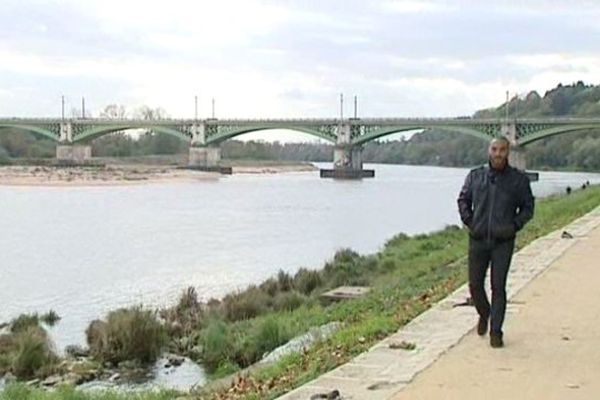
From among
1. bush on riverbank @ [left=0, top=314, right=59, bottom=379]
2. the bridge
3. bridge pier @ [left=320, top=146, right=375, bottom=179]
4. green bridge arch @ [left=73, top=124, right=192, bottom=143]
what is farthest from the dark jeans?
green bridge arch @ [left=73, top=124, right=192, bottom=143]

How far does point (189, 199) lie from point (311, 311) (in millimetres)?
52706

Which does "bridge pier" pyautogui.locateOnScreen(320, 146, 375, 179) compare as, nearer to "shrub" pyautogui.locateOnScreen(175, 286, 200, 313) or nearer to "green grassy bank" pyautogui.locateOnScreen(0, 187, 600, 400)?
"green grassy bank" pyautogui.locateOnScreen(0, 187, 600, 400)

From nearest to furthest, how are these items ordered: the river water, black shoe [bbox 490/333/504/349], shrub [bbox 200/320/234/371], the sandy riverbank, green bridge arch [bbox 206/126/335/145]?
black shoe [bbox 490/333/504/349]
shrub [bbox 200/320/234/371]
the river water
the sandy riverbank
green bridge arch [bbox 206/126/335/145]

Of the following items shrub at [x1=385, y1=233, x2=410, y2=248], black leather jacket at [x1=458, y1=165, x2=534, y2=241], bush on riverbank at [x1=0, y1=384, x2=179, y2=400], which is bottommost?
shrub at [x1=385, y1=233, x2=410, y2=248]

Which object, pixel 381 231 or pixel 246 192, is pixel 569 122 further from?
pixel 381 231

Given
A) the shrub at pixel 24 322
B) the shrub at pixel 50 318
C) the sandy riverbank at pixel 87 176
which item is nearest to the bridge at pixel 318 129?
the sandy riverbank at pixel 87 176

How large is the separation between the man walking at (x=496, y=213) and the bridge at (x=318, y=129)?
264 feet

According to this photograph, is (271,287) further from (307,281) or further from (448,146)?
(448,146)

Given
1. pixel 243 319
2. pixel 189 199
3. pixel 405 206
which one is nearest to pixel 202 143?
pixel 189 199

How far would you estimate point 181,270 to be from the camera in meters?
26.4

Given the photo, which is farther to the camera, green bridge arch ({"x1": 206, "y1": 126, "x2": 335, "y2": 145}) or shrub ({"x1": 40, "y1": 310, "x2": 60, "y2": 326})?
green bridge arch ({"x1": 206, "y1": 126, "x2": 335, "y2": 145})

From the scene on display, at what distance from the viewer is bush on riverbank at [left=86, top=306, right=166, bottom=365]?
14.3m

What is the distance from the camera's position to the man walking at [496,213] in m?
8.16

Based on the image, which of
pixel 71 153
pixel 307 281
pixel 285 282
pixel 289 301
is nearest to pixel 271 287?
pixel 285 282
